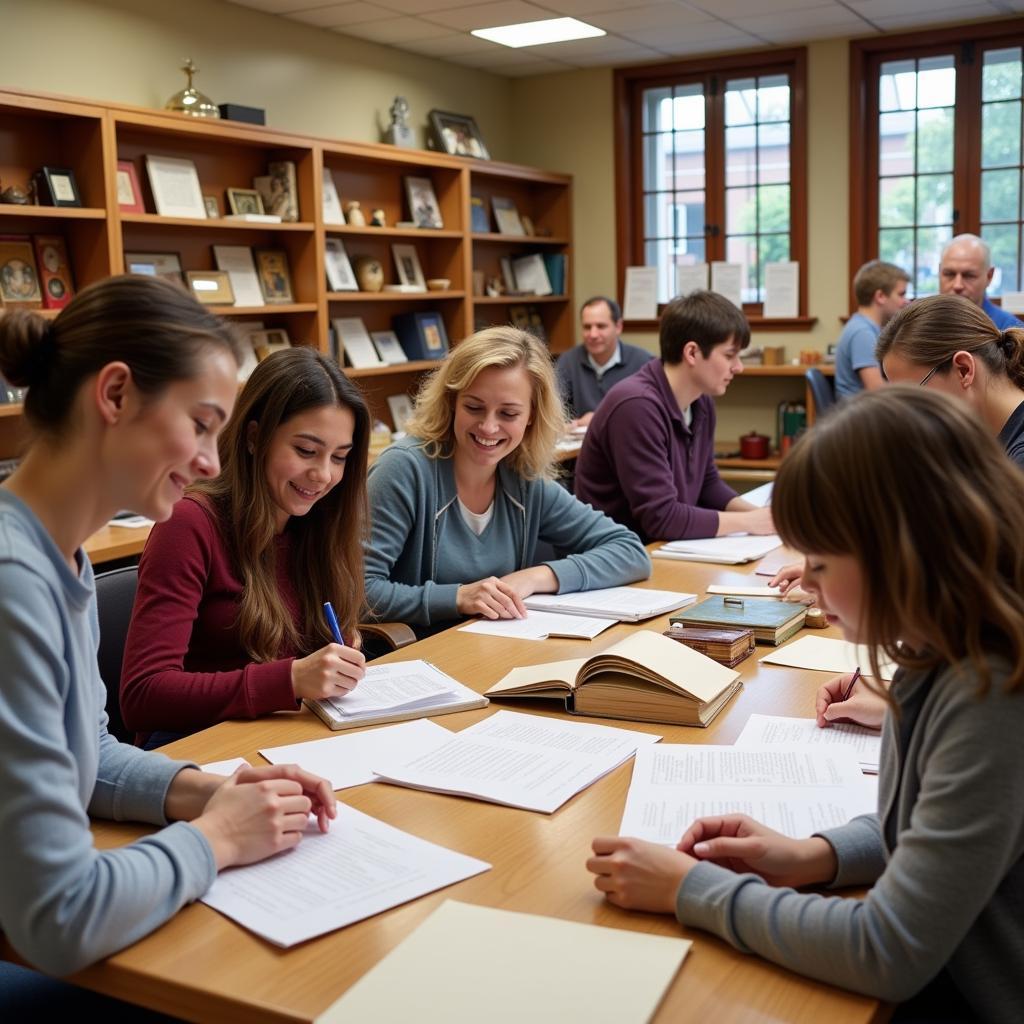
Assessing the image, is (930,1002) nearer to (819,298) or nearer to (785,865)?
(785,865)

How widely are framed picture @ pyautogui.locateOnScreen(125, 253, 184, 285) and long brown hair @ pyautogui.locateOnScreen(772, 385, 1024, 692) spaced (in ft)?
12.4

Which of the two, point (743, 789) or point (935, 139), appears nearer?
point (743, 789)

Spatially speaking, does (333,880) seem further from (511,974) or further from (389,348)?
(389,348)

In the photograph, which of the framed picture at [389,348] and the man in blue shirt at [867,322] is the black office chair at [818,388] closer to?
the man in blue shirt at [867,322]

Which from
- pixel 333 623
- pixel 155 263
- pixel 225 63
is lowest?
pixel 333 623

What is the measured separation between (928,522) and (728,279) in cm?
599

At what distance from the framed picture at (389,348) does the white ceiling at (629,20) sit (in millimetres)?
1440

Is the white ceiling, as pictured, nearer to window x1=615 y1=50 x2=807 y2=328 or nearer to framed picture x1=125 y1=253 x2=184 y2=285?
window x1=615 y1=50 x2=807 y2=328

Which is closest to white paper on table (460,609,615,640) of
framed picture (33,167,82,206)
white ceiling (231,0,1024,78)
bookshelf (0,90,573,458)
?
bookshelf (0,90,573,458)

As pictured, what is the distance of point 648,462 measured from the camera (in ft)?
10.8

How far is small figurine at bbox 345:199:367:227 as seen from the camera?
213 inches

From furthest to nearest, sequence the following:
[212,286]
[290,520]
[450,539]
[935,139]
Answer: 1. [935,139]
2. [212,286]
3. [450,539]
4. [290,520]

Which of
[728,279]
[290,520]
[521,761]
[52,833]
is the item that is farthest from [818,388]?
[52,833]

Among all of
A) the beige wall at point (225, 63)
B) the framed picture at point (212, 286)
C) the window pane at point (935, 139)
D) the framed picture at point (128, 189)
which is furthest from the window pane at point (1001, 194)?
the framed picture at point (128, 189)
